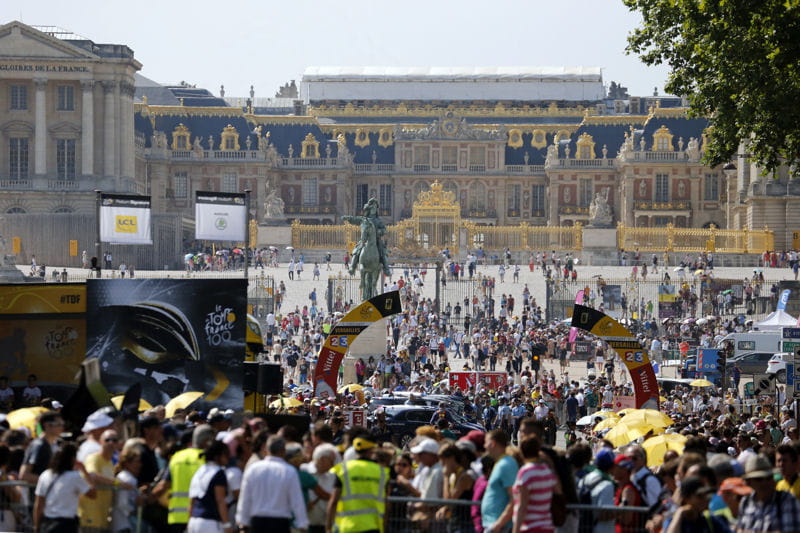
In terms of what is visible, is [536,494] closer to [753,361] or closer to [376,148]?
[753,361]

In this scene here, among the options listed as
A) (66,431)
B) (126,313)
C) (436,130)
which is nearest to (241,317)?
(126,313)

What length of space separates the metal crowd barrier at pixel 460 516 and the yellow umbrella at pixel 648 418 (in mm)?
8036

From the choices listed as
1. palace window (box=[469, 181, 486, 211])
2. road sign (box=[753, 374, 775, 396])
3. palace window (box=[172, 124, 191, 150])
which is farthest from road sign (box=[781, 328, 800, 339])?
palace window (box=[172, 124, 191, 150])

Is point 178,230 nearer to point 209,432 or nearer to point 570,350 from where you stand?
point 570,350

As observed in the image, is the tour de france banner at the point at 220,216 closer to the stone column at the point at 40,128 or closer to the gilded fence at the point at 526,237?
the gilded fence at the point at 526,237

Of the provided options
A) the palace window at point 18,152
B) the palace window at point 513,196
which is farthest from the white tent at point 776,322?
the palace window at point 513,196

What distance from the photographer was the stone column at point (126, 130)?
274 feet

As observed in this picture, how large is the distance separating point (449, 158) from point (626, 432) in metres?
79.5

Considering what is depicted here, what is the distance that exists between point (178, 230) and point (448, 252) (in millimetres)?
12940

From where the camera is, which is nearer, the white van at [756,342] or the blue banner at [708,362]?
the blue banner at [708,362]

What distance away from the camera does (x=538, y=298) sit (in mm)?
58188

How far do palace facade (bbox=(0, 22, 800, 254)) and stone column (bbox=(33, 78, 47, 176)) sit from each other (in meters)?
0.08

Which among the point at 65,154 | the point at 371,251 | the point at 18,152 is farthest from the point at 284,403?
the point at 18,152

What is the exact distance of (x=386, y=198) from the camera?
99.6 metres
